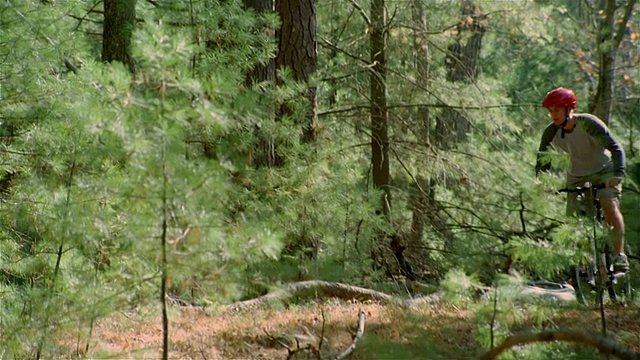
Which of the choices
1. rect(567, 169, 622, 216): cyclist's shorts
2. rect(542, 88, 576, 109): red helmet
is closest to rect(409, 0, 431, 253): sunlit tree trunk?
rect(567, 169, 622, 216): cyclist's shorts

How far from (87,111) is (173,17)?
3199mm

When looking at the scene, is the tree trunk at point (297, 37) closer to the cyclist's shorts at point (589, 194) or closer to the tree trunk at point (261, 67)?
the tree trunk at point (261, 67)

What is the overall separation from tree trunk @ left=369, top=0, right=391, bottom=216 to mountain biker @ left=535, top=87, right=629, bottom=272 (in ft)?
12.5

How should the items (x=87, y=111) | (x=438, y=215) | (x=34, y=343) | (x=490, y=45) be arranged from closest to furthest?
1. (x=87, y=111)
2. (x=34, y=343)
3. (x=438, y=215)
4. (x=490, y=45)

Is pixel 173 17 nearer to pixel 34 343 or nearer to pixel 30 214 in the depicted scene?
pixel 30 214

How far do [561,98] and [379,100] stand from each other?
14.8 feet

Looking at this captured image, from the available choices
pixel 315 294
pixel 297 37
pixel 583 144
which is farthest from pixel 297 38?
pixel 583 144

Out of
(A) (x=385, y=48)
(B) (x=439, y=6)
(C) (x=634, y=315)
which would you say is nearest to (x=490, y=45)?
(B) (x=439, y=6)

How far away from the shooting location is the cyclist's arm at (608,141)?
6.19m

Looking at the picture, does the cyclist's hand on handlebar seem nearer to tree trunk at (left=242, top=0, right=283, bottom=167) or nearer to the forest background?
the forest background

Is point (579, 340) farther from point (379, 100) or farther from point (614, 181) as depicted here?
point (379, 100)

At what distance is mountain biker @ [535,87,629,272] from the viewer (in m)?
6.29

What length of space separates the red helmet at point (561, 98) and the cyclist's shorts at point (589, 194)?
28.3 inches

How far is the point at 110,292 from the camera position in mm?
4098
